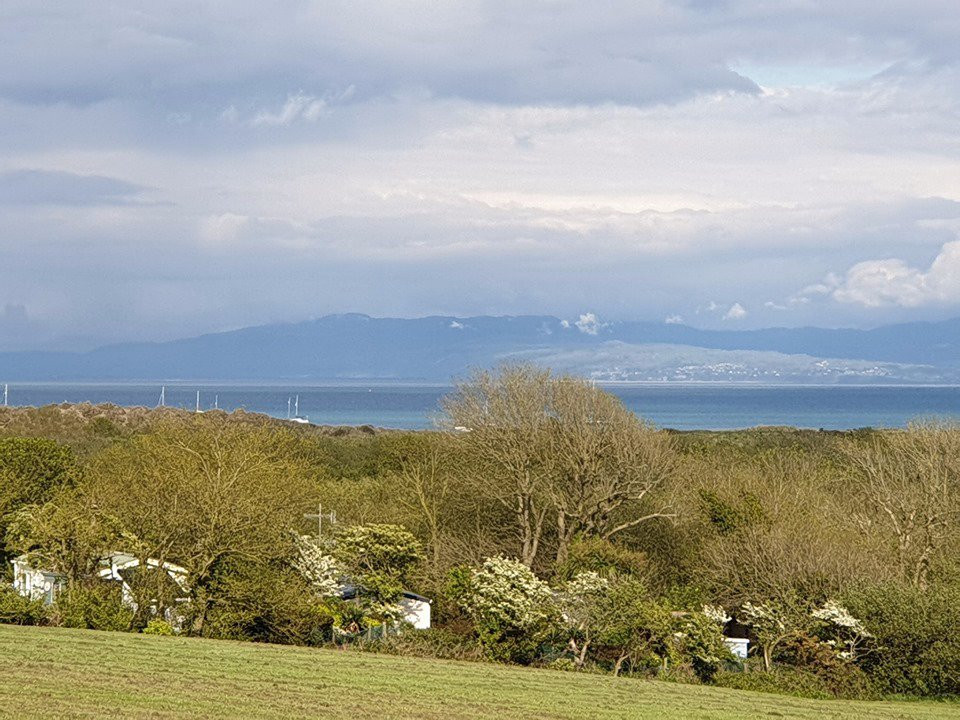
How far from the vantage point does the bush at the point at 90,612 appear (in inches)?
1130

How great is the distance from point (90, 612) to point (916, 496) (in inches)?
1008

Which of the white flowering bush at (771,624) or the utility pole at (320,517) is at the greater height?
the utility pole at (320,517)

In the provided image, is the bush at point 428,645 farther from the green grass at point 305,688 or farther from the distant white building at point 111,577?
the distant white building at point 111,577

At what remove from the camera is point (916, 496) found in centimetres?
3966

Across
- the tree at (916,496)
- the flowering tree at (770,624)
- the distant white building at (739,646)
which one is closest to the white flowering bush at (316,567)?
the distant white building at (739,646)

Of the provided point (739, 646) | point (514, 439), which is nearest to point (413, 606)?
point (514, 439)

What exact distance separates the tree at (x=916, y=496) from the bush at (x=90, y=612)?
21.9m

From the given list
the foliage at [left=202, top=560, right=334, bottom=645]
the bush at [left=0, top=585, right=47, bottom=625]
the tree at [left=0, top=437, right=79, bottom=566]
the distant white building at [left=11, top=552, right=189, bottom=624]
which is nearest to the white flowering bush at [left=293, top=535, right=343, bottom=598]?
the foliage at [left=202, top=560, right=334, bottom=645]

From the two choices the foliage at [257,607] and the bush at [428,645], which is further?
the bush at [428,645]

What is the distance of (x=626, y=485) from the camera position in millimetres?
38312

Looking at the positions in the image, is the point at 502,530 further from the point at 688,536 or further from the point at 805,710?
the point at 805,710

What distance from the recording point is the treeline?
99.5 ft

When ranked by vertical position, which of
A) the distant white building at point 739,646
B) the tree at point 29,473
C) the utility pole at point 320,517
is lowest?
the distant white building at point 739,646

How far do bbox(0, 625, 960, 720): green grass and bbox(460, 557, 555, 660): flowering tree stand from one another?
240 centimetres
